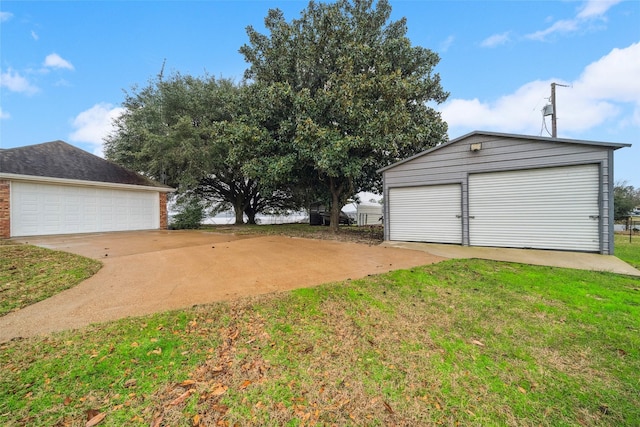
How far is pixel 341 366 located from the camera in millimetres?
2219

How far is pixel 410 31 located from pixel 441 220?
9.45 meters

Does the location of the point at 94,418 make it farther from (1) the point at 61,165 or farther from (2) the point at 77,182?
(1) the point at 61,165

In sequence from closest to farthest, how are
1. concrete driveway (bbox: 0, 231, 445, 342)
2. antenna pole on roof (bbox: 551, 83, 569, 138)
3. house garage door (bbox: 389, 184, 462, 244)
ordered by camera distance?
concrete driveway (bbox: 0, 231, 445, 342), house garage door (bbox: 389, 184, 462, 244), antenna pole on roof (bbox: 551, 83, 569, 138)

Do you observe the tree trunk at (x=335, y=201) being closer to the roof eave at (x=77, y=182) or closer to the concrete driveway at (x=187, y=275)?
the concrete driveway at (x=187, y=275)

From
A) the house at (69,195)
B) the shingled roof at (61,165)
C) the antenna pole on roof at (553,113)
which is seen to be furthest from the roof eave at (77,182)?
the antenna pole on roof at (553,113)

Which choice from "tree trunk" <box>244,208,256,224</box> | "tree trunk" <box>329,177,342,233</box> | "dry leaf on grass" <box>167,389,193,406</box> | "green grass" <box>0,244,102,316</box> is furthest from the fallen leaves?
"tree trunk" <box>244,208,256,224</box>

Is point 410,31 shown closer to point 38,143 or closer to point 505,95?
point 505,95

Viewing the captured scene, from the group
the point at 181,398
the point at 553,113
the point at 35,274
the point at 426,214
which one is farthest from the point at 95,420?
the point at 553,113

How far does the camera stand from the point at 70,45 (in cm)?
1095

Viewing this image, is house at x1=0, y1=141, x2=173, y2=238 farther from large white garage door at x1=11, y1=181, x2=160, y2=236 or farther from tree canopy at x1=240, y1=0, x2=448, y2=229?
tree canopy at x1=240, y1=0, x2=448, y2=229

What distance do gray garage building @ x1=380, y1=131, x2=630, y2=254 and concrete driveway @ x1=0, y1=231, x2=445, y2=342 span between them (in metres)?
1.79

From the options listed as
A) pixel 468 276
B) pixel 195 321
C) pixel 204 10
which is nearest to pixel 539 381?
pixel 468 276

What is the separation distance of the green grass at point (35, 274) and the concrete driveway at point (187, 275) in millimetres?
214

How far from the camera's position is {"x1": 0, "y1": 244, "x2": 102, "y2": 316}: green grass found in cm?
359
